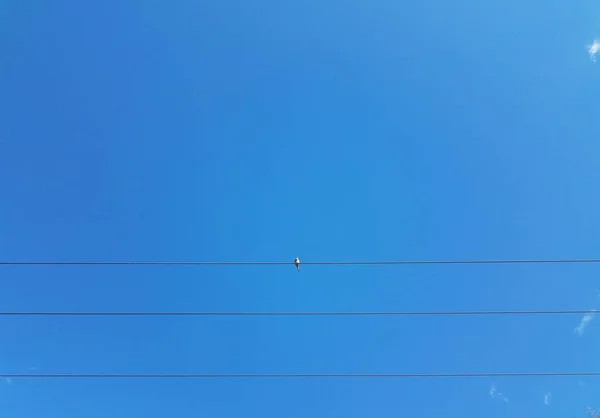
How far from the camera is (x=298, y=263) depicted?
46.4 feet

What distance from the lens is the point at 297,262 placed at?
14.2 metres

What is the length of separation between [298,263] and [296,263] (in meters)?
0.08

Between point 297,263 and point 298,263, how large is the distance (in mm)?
43

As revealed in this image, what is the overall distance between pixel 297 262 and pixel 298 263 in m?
0.08

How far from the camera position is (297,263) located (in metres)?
14.1

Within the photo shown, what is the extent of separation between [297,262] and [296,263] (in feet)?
0.30

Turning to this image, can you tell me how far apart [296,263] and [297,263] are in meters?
0.04

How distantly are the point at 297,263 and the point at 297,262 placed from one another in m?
0.08
